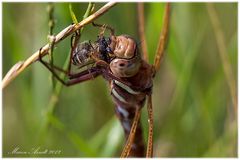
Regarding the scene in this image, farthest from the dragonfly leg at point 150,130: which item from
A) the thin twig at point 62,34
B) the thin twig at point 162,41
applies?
the thin twig at point 62,34

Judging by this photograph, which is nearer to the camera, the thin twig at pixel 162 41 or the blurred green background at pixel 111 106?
the thin twig at pixel 162 41

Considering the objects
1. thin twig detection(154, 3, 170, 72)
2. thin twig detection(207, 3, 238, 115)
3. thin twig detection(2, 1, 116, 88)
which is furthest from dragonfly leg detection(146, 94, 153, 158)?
thin twig detection(207, 3, 238, 115)

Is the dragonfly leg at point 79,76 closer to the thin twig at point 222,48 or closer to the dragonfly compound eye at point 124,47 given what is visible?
the dragonfly compound eye at point 124,47

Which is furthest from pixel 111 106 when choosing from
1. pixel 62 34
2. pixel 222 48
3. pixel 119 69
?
pixel 62 34

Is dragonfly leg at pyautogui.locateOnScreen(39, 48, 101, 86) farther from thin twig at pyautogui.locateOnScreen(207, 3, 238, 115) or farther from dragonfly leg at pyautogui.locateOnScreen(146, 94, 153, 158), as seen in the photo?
thin twig at pyautogui.locateOnScreen(207, 3, 238, 115)

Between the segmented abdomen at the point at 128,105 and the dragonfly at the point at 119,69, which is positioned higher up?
the dragonfly at the point at 119,69

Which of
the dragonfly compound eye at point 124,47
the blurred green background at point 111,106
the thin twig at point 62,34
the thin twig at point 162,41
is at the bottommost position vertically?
the blurred green background at point 111,106

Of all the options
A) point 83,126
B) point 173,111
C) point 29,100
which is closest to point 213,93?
point 173,111

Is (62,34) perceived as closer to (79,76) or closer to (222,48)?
(79,76)
